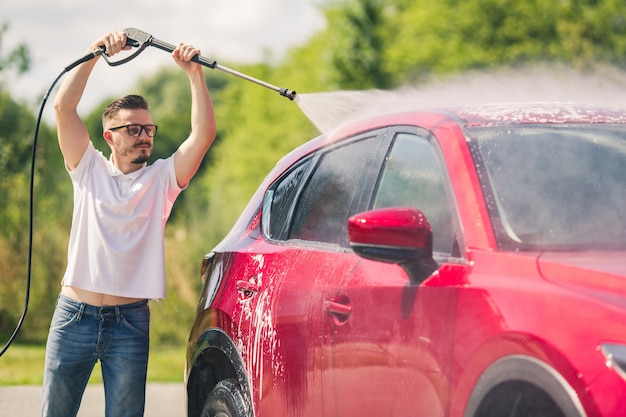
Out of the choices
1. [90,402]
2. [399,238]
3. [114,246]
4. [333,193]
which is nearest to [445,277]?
[399,238]

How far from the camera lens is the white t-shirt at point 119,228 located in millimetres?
4918

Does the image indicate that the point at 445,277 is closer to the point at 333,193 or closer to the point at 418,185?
the point at 418,185

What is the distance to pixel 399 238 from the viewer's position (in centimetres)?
325

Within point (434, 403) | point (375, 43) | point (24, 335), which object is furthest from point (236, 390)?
point (375, 43)

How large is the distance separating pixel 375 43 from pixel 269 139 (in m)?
20.6

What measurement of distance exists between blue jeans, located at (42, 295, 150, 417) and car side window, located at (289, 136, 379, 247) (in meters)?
0.98

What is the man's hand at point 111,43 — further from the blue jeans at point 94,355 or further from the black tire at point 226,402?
the black tire at point 226,402

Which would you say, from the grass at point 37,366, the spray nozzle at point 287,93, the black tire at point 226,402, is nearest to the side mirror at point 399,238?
the black tire at point 226,402

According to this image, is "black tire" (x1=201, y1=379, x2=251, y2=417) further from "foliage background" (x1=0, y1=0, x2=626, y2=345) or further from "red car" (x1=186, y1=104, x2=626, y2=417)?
"foliage background" (x1=0, y1=0, x2=626, y2=345)

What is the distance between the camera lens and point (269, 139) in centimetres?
7200

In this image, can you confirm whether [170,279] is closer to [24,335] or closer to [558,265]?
[24,335]

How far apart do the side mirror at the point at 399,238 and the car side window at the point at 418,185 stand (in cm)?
11

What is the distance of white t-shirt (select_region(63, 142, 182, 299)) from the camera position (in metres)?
4.92

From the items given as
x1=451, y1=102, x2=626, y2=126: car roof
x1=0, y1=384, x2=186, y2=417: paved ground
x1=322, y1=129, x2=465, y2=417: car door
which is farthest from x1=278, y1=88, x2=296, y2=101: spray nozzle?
x1=0, y1=384, x2=186, y2=417: paved ground
